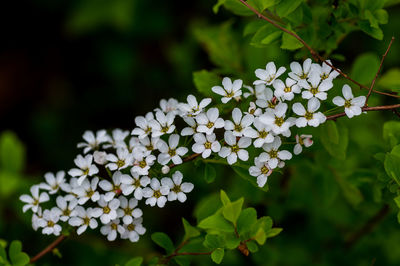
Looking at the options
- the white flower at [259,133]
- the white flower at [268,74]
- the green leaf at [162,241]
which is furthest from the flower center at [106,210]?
the white flower at [268,74]

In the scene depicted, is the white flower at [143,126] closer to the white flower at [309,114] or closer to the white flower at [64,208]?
the white flower at [64,208]

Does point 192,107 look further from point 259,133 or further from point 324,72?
point 324,72

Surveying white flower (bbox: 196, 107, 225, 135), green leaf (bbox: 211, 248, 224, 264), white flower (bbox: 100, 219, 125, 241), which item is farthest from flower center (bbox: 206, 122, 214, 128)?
white flower (bbox: 100, 219, 125, 241)

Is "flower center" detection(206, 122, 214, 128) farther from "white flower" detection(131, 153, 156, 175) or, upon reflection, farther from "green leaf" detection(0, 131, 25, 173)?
"green leaf" detection(0, 131, 25, 173)

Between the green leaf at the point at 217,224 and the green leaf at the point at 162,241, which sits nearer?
the green leaf at the point at 217,224

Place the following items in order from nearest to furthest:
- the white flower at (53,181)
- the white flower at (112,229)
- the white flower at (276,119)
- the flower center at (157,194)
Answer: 1. the white flower at (276,119)
2. the flower center at (157,194)
3. the white flower at (112,229)
4. the white flower at (53,181)

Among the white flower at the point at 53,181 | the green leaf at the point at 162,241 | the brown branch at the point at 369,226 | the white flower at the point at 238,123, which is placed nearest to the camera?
the white flower at the point at 238,123

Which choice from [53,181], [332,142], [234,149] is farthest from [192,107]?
[53,181]
